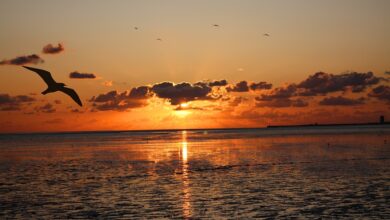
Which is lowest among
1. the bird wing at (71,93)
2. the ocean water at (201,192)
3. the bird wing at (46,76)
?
the ocean water at (201,192)

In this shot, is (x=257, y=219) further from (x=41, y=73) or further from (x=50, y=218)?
(x=41, y=73)

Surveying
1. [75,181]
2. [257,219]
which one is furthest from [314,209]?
[75,181]

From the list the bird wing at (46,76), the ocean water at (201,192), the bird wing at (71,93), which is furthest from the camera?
the ocean water at (201,192)

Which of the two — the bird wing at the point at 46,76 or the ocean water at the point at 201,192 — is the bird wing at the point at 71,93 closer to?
the bird wing at the point at 46,76

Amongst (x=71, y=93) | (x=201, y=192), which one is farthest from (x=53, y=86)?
(x=201, y=192)

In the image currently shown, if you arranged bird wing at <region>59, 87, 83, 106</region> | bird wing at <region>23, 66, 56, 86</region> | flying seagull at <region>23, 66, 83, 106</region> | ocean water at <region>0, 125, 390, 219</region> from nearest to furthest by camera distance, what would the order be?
bird wing at <region>23, 66, 56, 86</region> < flying seagull at <region>23, 66, 83, 106</region> < bird wing at <region>59, 87, 83, 106</region> < ocean water at <region>0, 125, 390, 219</region>

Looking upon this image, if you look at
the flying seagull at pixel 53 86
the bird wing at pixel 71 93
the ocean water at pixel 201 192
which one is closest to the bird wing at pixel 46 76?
the flying seagull at pixel 53 86

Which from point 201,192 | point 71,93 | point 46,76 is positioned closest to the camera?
point 46,76

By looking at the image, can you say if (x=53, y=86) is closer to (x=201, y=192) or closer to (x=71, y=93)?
(x=71, y=93)

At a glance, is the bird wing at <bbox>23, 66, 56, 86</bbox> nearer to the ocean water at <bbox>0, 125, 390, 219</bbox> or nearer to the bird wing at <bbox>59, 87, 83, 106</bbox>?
the bird wing at <bbox>59, 87, 83, 106</bbox>

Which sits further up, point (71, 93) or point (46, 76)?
point (46, 76)

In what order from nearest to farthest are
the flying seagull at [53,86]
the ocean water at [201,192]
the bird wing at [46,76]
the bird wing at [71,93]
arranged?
the bird wing at [46,76] → the flying seagull at [53,86] → the bird wing at [71,93] → the ocean water at [201,192]

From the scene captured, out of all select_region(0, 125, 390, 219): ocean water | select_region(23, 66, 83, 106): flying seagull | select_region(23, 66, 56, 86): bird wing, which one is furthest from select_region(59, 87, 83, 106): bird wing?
→ select_region(0, 125, 390, 219): ocean water

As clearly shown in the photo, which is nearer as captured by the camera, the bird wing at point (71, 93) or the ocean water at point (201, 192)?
the bird wing at point (71, 93)
